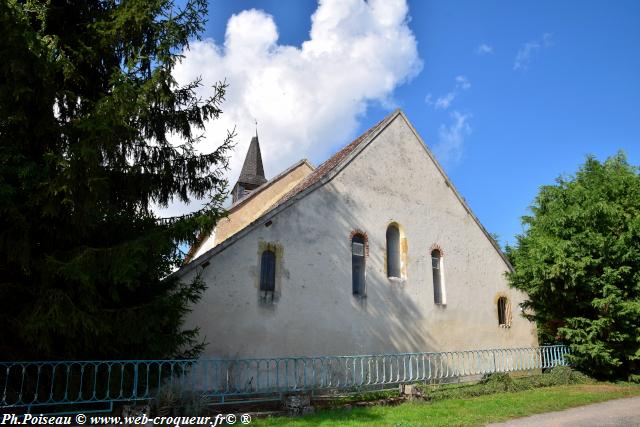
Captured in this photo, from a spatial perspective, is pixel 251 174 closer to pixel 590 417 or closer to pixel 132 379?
pixel 132 379

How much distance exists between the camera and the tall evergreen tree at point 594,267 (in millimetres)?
13898

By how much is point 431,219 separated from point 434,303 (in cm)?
293

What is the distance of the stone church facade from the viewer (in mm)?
11773

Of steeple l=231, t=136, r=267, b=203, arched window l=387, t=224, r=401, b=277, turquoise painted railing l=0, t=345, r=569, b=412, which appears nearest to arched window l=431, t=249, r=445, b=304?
arched window l=387, t=224, r=401, b=277

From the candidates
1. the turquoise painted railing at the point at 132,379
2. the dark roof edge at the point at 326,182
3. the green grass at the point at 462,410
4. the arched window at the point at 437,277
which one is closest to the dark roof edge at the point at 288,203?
the dark roof edge at the point at 326,182

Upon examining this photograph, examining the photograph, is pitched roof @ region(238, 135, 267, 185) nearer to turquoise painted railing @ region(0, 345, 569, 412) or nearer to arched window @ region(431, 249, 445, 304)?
arched window @ region(431, 249, 445, 304)

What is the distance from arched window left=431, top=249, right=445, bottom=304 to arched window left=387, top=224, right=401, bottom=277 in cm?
166

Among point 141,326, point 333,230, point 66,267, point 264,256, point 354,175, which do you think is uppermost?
point 354,175

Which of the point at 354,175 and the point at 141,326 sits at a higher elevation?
the point at 354,175

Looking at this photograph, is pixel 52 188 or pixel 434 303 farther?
pixel 434 303

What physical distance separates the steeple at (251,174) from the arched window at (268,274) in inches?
798

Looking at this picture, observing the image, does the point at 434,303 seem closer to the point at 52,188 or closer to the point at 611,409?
the point at 611,409

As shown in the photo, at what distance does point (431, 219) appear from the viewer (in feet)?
55.2

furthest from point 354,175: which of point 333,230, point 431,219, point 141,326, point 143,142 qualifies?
point 141,326
